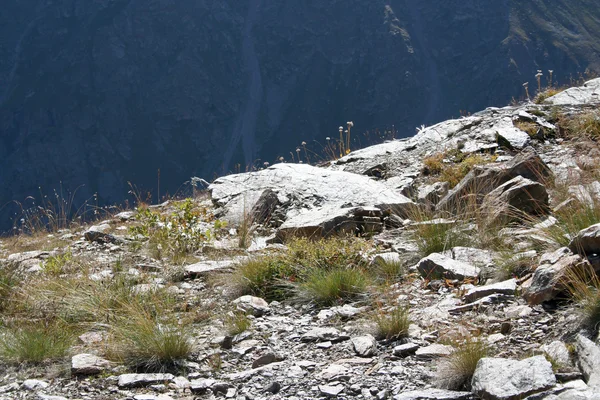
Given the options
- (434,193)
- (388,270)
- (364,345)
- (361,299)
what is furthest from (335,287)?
(434,193)

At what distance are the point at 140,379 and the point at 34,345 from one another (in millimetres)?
1045

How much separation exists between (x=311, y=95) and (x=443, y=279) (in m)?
151

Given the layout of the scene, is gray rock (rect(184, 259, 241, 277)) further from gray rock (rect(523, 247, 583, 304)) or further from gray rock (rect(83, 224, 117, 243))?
gray rock (rect(523, 247, 583, 304))

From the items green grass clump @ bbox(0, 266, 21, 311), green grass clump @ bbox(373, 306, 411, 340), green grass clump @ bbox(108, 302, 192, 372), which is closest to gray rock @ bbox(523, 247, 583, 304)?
green grass clump @ bbox(373, 306, 411, 340)

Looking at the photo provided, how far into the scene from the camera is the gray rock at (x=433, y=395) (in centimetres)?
340

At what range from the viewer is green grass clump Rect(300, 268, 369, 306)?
219 inches

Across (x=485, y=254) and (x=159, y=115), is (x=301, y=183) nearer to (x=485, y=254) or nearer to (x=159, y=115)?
(x=485, y=254)

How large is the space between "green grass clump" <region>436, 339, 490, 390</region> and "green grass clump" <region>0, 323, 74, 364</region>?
287cm

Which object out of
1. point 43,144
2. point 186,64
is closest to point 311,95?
point 186,64

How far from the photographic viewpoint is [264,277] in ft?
20.2

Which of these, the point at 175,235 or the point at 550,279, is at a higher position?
the point at 550,279

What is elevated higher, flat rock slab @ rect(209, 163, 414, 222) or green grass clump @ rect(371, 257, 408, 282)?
green grass clump @ rect(371, 257, 408, 282)

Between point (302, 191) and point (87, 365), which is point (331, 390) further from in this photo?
point (302, 191)

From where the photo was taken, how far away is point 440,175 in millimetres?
10156
